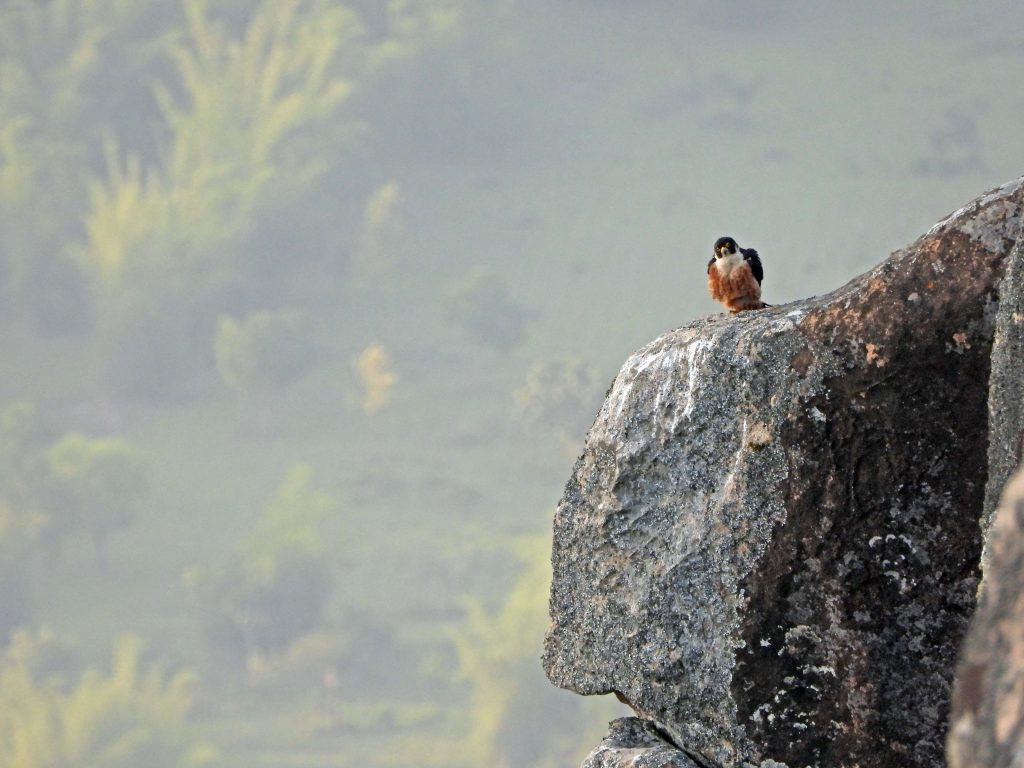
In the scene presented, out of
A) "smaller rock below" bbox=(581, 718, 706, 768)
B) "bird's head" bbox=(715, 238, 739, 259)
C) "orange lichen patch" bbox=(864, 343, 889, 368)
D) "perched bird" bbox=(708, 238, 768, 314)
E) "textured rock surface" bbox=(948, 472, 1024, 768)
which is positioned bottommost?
"smaller rock below" bbox=(581, 718, 706, 768)

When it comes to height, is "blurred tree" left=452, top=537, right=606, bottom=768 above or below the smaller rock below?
below

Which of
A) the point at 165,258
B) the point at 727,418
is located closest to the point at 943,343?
the point at 727,418

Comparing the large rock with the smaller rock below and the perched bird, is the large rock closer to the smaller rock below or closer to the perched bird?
the smaller rock below

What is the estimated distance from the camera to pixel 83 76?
14162cm

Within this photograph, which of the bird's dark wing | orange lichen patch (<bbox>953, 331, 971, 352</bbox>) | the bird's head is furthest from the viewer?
the bird's head

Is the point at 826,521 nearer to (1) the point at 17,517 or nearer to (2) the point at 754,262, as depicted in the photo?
(2) the point at 754,262

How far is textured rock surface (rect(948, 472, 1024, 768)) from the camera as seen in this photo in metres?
2.66

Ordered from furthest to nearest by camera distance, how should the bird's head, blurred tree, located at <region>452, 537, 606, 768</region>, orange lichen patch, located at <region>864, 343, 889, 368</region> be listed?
blurred tree, located at <region>452, 537, 606, 768</region> < the bird's head < orange lichen patch, located at <region>864, 343, 889, 368</region>

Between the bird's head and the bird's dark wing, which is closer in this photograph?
the bird's dark wing

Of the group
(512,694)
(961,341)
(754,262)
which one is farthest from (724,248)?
(512,694)

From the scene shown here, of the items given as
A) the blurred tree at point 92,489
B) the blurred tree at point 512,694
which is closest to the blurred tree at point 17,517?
the blurred tree at point 92,489

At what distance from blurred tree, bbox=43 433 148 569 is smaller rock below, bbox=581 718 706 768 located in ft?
308

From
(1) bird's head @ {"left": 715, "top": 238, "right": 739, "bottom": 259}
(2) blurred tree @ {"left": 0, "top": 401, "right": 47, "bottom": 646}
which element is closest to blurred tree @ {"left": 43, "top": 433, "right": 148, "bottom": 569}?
(2) blurred tree @ {"left": 0, "top": 401, "right": 47, "bottom": 646}

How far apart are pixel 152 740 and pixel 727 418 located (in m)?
85.4
